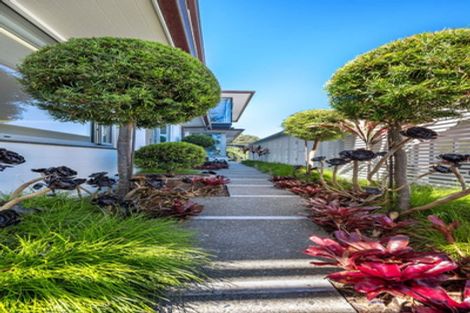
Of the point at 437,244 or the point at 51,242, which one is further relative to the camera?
the point at 437,244

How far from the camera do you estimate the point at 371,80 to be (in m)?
2.54

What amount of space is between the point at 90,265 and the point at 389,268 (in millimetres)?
1862

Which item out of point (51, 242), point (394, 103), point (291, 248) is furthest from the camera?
point (394, 103)

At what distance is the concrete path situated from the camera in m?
1.33

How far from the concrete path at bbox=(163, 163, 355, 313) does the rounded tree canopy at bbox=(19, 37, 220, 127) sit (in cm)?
163

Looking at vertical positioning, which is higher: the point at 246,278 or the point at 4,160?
the point at 4,160

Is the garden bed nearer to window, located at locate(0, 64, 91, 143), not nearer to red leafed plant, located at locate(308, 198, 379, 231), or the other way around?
red leafed plant, located at locate(308, 198, 379, 231)

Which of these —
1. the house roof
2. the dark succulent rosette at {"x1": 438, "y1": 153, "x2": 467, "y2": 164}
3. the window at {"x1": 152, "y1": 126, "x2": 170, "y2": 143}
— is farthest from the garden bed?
the window at {"x1": 152, "y1": 126, "x2": 170, "y2": 143}

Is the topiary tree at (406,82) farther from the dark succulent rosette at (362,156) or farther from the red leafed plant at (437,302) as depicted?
the red leafed plant at (437,302)

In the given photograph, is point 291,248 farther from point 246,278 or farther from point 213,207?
point 213,207

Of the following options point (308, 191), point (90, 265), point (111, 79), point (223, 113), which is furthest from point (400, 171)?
point (223, 113)

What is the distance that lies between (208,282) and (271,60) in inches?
576

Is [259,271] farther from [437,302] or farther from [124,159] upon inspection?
[124,159]

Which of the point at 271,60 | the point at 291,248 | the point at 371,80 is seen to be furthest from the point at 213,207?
the point at 271,60
